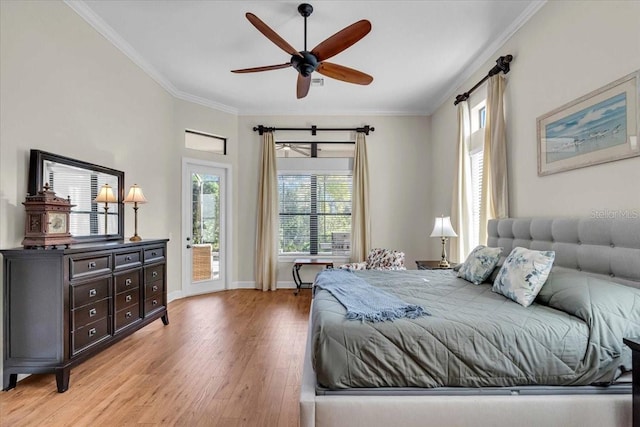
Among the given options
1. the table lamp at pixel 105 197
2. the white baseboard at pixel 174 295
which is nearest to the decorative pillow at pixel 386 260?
the white baseboard at pixel 174 295

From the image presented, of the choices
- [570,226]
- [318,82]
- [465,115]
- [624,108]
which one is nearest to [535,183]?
[570,226]

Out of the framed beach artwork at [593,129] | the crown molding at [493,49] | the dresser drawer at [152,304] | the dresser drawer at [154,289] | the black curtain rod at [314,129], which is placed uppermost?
the crown molding at [493,49]

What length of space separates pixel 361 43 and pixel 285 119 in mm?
2464

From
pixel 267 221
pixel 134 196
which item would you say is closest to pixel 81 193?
pixel 134 196

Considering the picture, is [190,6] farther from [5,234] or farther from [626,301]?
Answer: [626,301]

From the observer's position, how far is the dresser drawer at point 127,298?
9.60 feet

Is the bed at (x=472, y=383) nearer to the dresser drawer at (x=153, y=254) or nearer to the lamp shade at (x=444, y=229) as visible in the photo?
the lamp shade at (x=444, y=229)

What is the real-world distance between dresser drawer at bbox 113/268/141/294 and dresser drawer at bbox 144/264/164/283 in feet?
0.47

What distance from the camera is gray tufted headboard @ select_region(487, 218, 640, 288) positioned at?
1.85 metres

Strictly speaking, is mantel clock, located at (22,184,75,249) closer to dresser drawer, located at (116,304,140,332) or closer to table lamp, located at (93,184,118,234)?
table lamp, located at (93,184,118,234)

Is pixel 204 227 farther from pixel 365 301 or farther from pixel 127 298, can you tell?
pixel 365 301

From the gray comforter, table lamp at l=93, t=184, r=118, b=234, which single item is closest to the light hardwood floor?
the gray comforter

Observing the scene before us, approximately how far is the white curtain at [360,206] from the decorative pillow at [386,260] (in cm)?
56

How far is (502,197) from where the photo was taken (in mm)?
3195
